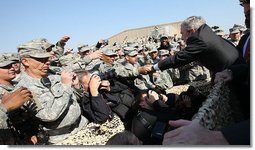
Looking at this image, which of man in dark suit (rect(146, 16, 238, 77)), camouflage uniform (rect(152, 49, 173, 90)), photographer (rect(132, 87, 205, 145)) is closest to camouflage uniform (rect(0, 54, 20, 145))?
photographer (rect(132, 87, 205, 145))

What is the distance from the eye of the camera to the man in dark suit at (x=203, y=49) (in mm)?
2492

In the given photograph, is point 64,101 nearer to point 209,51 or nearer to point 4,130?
point 4,130

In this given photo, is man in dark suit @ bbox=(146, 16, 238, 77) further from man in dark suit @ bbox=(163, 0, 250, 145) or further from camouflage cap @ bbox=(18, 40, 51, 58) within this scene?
man in dark suit @ bbox=(163, 0, 250, 145)

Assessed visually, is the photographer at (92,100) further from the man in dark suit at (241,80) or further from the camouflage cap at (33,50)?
the man in dark suit at (241,80)

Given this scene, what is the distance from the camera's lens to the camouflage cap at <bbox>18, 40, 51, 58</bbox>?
92.4 inches

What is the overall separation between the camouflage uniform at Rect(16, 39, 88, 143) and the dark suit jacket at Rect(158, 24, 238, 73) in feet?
3.73

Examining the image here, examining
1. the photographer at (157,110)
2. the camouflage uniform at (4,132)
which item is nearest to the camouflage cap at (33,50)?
the camouflage uniform at (4,132)

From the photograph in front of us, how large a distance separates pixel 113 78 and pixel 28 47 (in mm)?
951

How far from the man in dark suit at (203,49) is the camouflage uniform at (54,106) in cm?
103

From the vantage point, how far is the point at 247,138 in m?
0.89

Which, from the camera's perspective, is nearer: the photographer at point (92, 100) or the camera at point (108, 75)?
the photographer at point (92, 100)

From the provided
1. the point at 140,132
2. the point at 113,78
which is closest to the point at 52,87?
the point at 140,132

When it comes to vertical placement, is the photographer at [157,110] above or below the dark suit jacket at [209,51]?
below

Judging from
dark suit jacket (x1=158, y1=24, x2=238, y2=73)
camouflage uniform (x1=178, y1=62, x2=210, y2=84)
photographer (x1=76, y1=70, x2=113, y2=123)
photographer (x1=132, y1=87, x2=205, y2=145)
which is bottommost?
camouflage uniform (x1=178, y1=62, x2=210, y2=84)
